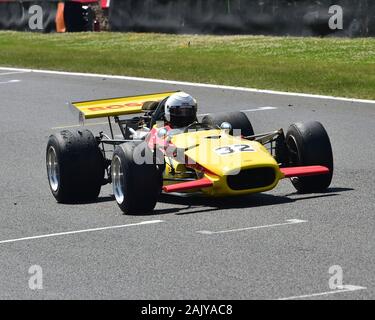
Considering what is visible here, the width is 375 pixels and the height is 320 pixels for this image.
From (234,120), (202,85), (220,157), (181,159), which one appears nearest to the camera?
(220,157)

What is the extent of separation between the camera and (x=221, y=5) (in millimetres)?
29266

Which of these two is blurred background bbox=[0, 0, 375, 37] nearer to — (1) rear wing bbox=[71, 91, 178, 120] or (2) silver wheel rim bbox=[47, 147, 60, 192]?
(1) rear wing bbox=[71, 91, 178, 120]

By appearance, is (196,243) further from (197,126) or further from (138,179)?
(197,126)

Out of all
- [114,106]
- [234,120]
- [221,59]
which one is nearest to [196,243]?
[234,120]

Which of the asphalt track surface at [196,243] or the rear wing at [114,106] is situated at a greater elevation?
the rear wing at [114,106]

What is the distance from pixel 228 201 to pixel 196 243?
1968 mm

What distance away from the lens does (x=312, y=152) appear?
12.0 m

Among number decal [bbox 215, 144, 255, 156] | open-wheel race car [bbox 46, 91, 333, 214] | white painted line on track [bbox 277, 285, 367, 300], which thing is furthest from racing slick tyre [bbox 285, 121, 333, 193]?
white painted line on track [bbox 277, 285, 367, 300]

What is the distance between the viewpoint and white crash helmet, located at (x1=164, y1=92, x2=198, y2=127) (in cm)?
1218

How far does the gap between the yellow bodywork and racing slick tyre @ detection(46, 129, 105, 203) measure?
75 cm

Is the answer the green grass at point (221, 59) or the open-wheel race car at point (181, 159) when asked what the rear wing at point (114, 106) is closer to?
the open-wheel race car at point (181, 159)

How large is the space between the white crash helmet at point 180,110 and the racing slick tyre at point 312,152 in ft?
3.42

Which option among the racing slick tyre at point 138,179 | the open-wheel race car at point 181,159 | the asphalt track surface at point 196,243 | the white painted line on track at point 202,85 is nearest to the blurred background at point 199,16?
the white painted line on track at point 202,85

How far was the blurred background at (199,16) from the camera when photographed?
26812mm
